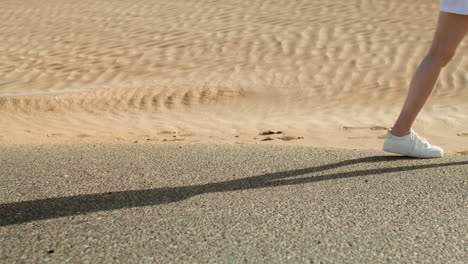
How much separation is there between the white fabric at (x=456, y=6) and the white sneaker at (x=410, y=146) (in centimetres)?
85

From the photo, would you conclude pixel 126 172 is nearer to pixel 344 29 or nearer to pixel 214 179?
pixel 214 179

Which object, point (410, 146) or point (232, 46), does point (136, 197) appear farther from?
point (232, 46)

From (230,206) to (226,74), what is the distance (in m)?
5.62

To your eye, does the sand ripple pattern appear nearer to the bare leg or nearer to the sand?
the sand

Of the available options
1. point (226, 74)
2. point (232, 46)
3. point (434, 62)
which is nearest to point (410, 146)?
point (434, 62)

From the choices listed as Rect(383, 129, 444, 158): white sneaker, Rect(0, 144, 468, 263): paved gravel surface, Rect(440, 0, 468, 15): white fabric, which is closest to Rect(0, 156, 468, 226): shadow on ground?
Rect(0, 144, 468, 263): paved gravel surface

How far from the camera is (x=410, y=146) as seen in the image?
3.77 metres

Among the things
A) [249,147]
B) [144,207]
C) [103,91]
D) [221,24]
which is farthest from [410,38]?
[144,207]

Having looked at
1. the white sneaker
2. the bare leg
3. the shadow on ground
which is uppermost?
the bare leg

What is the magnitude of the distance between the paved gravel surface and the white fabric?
0.99 m

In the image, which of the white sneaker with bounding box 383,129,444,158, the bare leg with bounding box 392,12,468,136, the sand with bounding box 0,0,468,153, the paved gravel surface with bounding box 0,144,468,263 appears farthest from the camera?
the sand with bounding box 0,0,468,153

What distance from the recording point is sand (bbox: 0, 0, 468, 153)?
19.4 feet

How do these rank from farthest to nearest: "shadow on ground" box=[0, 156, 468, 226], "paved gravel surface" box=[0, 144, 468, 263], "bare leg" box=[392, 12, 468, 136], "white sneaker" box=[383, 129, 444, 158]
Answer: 1. "white sneaker" box=[383, 129, 444, 158]
2. "bare leg" box=[392, 12, 468, 136]
3. "shadow on ground" box=[0, 156, 468, 226]
4. "paved gravel surface" box=[0, 144, 468, 263]

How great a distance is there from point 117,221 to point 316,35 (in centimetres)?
829
